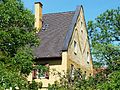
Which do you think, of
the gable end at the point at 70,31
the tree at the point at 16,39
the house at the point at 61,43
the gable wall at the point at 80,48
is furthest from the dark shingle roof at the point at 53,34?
the tree at the point at 16,39

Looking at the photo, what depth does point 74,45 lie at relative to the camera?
39000 millimetres

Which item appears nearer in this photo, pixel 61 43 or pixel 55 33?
pixel 61 43

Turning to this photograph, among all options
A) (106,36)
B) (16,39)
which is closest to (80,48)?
(106,36)

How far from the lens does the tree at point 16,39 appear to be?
21.6m

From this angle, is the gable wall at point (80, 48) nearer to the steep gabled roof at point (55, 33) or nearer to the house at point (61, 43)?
the house at point (61, 43)

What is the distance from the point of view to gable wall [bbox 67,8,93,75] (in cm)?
3769

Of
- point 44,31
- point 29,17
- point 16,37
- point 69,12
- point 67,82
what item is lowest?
point 67,82

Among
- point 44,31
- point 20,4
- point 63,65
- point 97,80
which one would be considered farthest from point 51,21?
point 97,80

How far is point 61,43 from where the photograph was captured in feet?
122

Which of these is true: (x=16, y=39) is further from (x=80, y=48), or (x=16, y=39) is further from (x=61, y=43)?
(x=80, y=48)

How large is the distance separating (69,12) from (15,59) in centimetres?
2172

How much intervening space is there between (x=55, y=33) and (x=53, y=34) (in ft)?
0.83

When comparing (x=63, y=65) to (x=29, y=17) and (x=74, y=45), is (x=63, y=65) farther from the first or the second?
(x=29, y=17)

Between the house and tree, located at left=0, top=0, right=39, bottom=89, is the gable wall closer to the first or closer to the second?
the house
